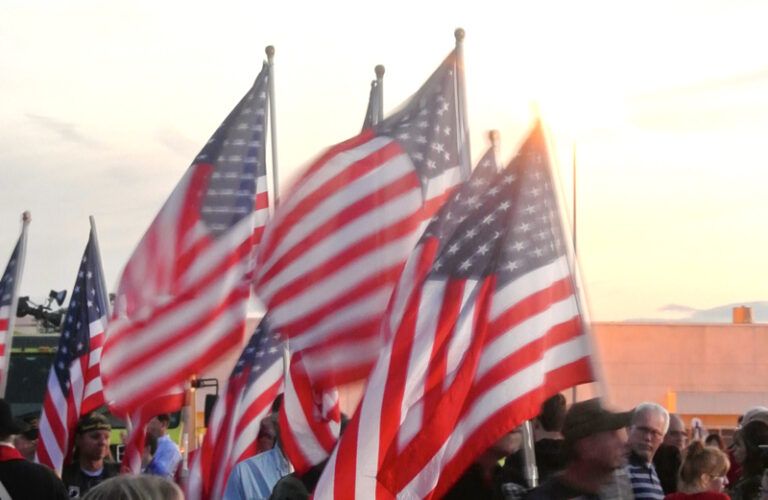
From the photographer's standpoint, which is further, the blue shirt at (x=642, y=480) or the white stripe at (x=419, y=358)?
the blue shirt at (x=642, y=480)

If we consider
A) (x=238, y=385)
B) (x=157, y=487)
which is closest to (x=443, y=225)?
(x=157, y=487)

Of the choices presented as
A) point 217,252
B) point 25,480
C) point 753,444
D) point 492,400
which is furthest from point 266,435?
point 492,400

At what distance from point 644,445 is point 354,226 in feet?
7.45

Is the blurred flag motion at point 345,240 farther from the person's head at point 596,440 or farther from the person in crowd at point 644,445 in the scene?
the person's head at point 596,440

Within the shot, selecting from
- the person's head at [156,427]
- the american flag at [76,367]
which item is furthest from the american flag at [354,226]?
the person's head at [156,427]

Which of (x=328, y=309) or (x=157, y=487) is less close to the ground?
(x=328, y=309)

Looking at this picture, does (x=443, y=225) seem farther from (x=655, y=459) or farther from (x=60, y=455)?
(x=60, y=455)

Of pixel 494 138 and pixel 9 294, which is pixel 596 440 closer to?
pixel 494 138

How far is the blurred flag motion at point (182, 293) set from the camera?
1051cm

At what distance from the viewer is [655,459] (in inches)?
412

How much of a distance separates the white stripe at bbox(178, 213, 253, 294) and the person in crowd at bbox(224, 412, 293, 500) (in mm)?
1496

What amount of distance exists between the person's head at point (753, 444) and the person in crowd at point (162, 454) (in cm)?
594

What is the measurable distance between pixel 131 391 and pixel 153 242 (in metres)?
1.13

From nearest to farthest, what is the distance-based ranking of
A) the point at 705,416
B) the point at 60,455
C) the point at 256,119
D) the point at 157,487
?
the point at 157,487, the point at 256,119, the point at 60,455, the point at 705,416
